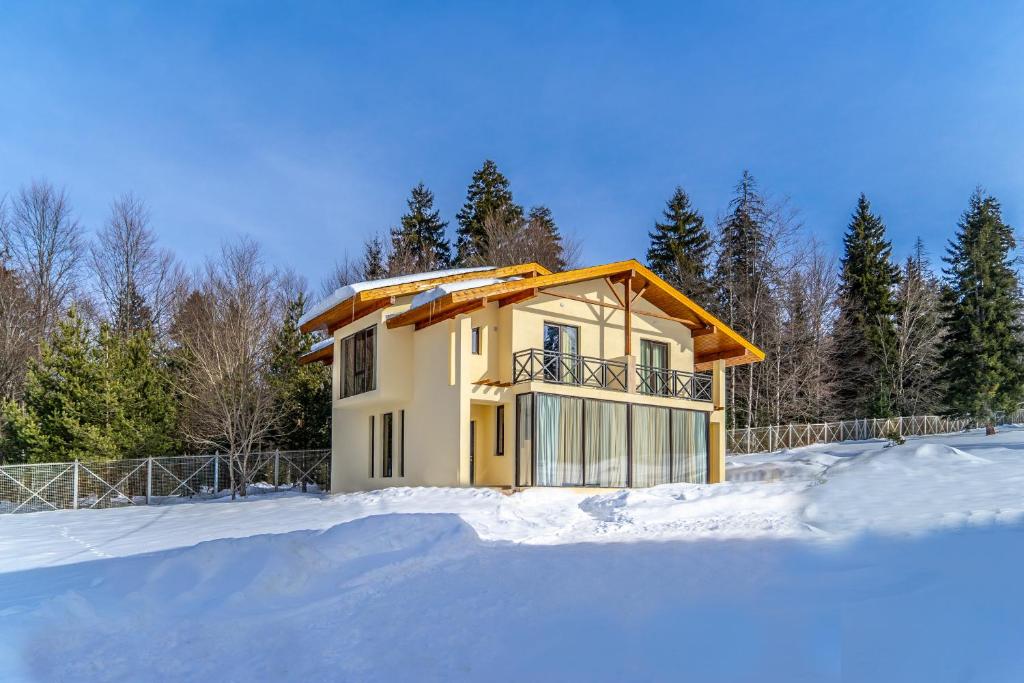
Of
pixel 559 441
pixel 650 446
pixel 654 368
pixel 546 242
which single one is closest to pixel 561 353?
pixel 559 441

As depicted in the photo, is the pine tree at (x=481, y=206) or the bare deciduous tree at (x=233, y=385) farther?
the pine tree at (x=481, y=206)

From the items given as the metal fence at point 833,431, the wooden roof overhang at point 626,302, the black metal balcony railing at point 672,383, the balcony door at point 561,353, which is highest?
the wooden roof overhang at point 626,302

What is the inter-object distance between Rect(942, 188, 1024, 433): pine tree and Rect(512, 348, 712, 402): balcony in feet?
57.2

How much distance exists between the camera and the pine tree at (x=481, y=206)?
47.2 metres

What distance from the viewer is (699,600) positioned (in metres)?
7.72

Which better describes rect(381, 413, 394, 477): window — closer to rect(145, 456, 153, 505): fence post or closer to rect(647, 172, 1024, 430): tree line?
rect(145, 456, 153, 505): fence post

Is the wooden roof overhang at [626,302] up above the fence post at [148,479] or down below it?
above

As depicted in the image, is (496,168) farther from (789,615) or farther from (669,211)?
(789,615)

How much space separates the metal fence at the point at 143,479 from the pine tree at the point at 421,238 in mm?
20522

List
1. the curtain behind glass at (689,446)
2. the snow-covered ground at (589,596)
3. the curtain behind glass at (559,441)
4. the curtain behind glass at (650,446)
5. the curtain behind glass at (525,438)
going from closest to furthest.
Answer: the snow-covered ground at (589,596) < the curtain behind glass at (525,438) < the curtain behind glass at (559,441) < the curtain behind glass at (650,446) < the curtain behind glass at (689,446)

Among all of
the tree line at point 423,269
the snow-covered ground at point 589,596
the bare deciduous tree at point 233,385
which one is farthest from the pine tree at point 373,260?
the snow-covered ground at point 589,596

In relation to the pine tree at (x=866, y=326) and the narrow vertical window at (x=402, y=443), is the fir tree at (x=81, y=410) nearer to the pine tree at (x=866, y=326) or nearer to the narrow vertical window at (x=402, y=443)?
the narrow vertical window at (x=402, y=443)

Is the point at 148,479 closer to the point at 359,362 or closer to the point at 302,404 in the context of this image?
the point at 302,404

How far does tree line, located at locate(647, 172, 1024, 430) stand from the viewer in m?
35.5
